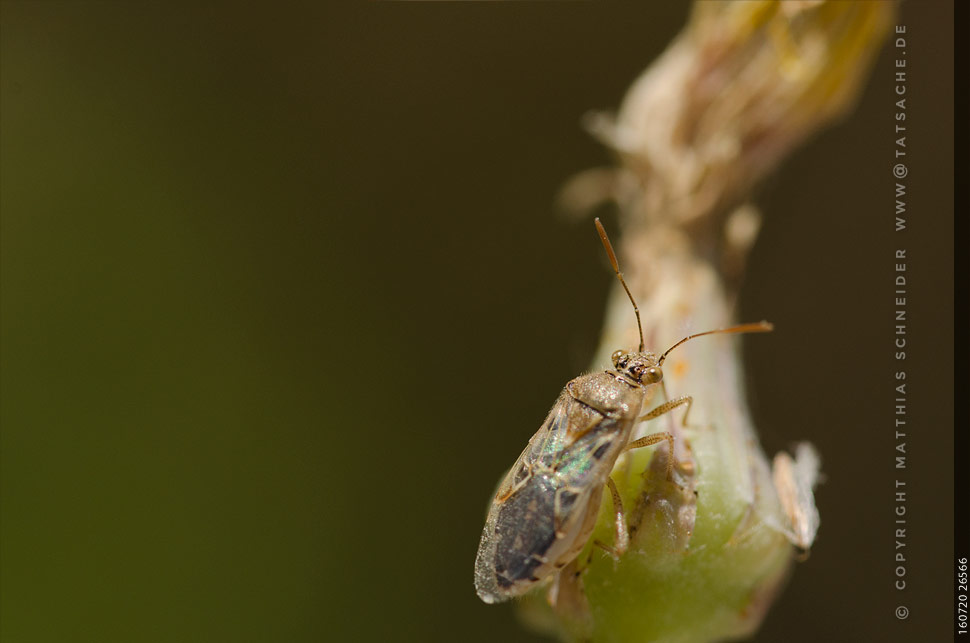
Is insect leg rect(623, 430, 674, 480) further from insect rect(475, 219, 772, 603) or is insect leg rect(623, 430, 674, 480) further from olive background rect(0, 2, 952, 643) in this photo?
olive background rect(0, 2, 952, 643)

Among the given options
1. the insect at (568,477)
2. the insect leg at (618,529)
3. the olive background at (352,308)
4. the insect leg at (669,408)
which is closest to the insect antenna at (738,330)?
the insect at (568,477)

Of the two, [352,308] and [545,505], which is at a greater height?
[352,308]

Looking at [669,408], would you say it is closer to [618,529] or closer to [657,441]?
[657,441]

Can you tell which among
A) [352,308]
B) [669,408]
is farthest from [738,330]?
[352,308]

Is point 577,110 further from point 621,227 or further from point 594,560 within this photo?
point 594,560

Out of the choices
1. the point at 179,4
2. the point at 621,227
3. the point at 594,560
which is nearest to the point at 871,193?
the point at 621,227

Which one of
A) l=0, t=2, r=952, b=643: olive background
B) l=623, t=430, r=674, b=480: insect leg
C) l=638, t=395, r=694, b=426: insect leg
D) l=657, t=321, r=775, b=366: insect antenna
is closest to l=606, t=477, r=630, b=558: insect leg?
l=623, t=430, r=674, b=480: insect leg

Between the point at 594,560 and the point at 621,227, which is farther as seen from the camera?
the point at 621,227
